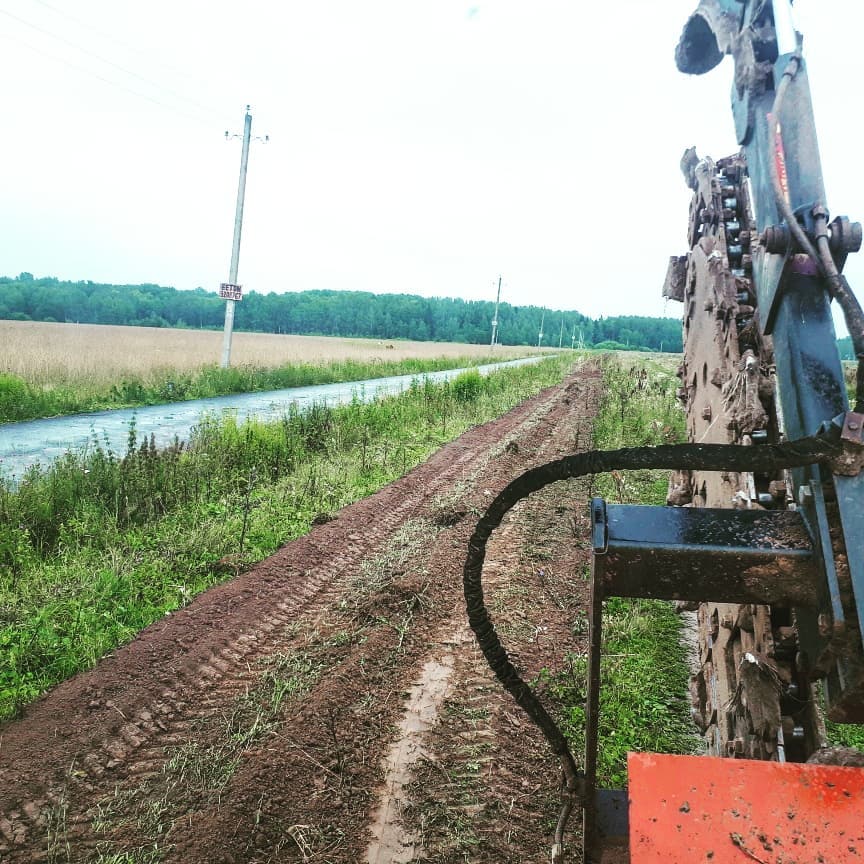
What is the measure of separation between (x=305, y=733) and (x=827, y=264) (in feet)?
9.75

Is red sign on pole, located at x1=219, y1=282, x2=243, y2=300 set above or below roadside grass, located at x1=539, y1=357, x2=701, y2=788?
above

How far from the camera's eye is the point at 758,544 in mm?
1526

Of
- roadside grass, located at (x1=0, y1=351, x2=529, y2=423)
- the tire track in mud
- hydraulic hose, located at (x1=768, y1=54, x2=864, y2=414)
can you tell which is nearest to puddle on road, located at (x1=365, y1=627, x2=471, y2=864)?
the tire track in mud

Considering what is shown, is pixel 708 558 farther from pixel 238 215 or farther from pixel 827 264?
pixel 238 215

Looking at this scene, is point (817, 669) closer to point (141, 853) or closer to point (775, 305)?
point (775, 305)

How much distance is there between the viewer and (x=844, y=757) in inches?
56.0

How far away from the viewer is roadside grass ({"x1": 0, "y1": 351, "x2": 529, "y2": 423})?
12992mm

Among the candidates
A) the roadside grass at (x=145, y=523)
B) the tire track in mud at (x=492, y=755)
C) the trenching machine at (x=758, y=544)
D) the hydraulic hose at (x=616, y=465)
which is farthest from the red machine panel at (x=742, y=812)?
the roadside grass at (x=145, y=523)

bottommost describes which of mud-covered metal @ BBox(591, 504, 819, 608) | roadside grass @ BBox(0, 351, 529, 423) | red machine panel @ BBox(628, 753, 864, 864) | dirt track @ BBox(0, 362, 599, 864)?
dirt track @ BBox(0, 362, 599, 864)

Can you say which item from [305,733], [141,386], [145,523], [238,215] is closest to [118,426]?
[141,386]

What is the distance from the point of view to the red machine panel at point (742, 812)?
1.16 meters

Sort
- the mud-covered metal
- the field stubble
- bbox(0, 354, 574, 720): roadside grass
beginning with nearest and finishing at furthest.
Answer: the mud-covered metal < bbox(0, 354, 574, 720): roadside grass < the field stubble

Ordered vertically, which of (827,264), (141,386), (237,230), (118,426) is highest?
(237,230)

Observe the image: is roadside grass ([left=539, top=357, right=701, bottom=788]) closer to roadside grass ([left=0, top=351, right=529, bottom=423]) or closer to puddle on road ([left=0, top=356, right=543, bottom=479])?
puddle on road ([left=0, top=356, right=543, bottom=479])
